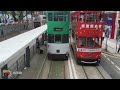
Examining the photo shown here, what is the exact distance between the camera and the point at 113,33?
3603 centimetres

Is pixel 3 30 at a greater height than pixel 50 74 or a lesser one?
greater

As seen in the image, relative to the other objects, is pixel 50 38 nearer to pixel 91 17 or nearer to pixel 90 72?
pixel 91 17

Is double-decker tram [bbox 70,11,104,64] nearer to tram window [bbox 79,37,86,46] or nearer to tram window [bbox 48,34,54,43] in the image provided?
tram window [bbox 79,37,86,46]

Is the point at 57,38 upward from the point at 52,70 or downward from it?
upward

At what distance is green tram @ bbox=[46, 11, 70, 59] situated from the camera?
19250mm

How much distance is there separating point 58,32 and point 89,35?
3.11 metres

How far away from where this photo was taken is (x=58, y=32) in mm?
19438

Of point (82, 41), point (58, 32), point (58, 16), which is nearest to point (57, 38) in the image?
point (58, 32)

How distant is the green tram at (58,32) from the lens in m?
19.2
